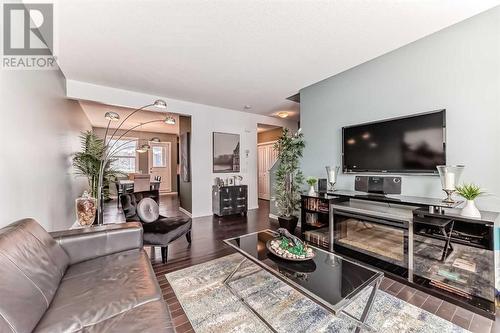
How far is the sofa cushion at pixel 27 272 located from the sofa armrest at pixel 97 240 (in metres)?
0.11

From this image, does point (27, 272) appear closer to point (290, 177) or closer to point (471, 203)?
point (471, 203)

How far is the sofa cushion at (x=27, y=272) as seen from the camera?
0.97 meters

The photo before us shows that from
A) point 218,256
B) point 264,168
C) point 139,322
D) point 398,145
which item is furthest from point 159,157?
point 139,322

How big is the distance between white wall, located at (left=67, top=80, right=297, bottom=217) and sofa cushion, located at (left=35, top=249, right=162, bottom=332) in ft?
10.8

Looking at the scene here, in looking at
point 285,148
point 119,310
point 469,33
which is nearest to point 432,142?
point 469,33

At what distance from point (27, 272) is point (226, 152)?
4.44 meters

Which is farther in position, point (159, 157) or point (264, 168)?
point (159, 157)

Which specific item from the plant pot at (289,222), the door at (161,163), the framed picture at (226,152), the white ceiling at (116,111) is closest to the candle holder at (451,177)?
the plant pot at (289,222)

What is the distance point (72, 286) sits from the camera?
138 centimetres

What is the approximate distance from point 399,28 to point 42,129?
4.25m

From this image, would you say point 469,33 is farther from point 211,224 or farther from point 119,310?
point 211,224

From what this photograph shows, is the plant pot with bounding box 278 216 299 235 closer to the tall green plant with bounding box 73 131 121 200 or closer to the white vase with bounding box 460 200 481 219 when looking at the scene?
the white vase with bounding box 460 200 481 219

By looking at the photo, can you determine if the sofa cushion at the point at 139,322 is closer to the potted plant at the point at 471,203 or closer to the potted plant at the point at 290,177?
the potted plant at the point at 471,203

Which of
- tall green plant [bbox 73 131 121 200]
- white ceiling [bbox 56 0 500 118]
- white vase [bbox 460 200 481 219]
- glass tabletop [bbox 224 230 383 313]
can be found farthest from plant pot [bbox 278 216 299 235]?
tall green plant [bbox 73 131 121 200]
